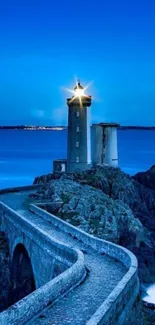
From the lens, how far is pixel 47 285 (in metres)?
11.8

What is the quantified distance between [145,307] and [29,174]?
4865cm

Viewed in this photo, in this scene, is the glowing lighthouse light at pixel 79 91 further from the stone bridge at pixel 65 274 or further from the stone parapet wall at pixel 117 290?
the stone parapet wall at pixel 117 290

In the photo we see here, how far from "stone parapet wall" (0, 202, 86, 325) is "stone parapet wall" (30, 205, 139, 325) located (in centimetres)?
144

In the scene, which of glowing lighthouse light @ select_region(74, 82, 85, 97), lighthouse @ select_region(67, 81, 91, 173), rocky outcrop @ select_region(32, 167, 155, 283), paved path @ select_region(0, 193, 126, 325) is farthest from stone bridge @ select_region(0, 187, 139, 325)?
glowing lighthouse light @ select_region(74, 82, 85, 97)

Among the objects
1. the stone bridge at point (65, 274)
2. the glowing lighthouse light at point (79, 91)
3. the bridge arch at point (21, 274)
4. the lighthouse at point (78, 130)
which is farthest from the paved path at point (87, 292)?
the glowing lighthouse light at point (79, 91)

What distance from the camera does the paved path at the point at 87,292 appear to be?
1084 cm

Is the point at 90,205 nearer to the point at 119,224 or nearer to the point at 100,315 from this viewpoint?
the point at 119,224

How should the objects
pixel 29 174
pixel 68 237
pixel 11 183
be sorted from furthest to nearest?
pixel 29 174
pixel 11 183
pixel 68 237

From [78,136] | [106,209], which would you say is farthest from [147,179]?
[106,209]

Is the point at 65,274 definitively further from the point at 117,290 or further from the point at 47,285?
the point at 117,290

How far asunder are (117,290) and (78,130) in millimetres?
26177

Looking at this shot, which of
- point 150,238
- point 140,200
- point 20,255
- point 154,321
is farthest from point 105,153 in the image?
point 154,321

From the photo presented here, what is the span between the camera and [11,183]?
193 feet

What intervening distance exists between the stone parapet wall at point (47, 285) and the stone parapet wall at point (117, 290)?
1.44 meters
